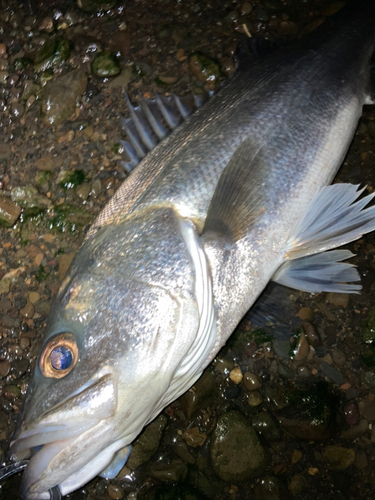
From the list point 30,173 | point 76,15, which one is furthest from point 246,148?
point 76,15

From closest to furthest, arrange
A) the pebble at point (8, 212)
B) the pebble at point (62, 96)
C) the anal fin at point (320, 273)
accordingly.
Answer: the anal fin at point (320, 273)
the pebble at point (8, 212)
the pebble at point (62, 96)

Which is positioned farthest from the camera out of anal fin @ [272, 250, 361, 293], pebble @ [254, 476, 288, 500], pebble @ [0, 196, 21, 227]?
pebble @ [0, 196, 21, 227]

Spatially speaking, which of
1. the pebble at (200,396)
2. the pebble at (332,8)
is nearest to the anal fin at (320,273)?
the pebble at (200,396)

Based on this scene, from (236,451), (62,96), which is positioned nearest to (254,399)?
(236,451)

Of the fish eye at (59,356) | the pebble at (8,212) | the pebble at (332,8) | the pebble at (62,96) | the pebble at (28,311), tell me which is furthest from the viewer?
the pebble at (332,8)

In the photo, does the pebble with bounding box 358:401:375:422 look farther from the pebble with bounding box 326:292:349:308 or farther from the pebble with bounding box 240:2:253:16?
the pebble with bounding box 240:2:253:16

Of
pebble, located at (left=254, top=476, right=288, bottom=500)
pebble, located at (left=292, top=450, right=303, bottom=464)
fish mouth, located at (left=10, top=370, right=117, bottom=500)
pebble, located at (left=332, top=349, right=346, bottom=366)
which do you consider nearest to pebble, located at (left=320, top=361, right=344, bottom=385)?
pebble, located at (left=332, top=349, right=346, bottom=366)

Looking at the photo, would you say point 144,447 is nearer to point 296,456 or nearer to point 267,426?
point 267,426

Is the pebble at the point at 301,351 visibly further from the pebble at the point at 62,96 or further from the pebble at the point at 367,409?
the pebble at the point at 62,96
